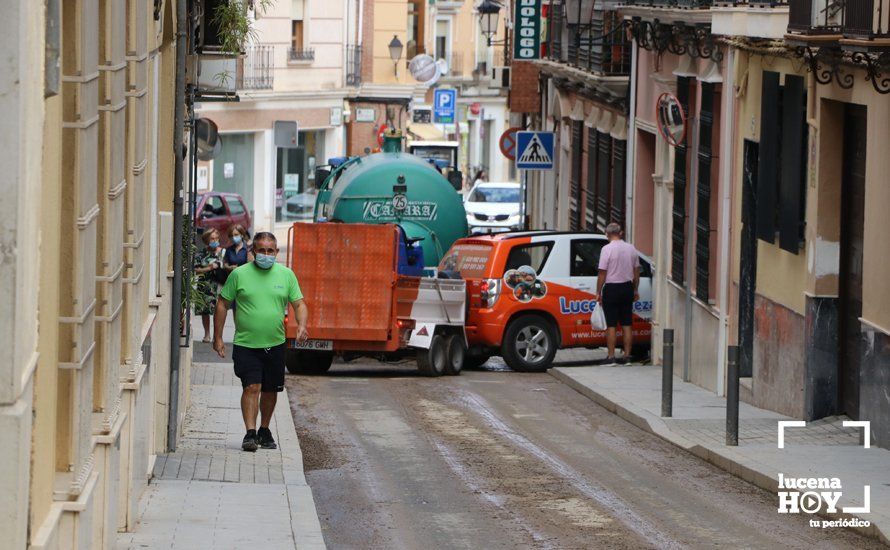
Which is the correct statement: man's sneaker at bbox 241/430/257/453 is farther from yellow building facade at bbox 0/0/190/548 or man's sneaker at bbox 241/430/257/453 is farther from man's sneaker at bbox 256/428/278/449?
yellow building facade at bbox 0/0/190/548

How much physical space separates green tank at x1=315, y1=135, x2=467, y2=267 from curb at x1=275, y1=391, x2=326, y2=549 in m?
14.3

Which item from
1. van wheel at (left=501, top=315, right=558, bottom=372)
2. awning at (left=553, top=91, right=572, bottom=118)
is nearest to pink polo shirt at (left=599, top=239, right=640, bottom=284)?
van wheel at (left=501, top=315, right=558, bottom=372)

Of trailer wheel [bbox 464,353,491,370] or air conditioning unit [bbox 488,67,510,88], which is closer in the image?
trailer wheel [bbox 464,353,491,370]

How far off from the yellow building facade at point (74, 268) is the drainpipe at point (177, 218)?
1893mm

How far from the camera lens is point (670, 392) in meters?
16.5

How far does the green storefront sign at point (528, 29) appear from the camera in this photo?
34938mm

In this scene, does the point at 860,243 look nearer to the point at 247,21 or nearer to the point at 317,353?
the point at 247,21

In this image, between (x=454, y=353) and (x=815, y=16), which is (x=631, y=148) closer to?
(x=454, y=353)

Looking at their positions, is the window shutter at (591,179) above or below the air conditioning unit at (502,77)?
below

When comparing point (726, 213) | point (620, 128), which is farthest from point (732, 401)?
point (620, 128)

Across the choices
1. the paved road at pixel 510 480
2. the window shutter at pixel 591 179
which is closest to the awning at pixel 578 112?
the window shutter at pixel 591 179

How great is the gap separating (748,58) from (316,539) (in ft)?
32.4

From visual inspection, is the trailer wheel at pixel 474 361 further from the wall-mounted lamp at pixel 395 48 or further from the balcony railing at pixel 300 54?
the wall-mounted lamp at pixel 395 48

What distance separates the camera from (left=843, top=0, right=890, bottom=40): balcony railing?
13.2 m
